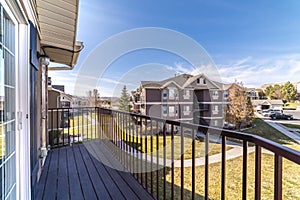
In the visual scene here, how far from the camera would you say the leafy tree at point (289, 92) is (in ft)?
72.4

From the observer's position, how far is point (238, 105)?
1933 cm

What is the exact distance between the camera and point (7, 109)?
144 cm

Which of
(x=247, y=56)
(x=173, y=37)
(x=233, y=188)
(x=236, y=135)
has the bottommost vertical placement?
(x=233, y=188)

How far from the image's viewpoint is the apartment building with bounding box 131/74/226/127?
42.8 feet

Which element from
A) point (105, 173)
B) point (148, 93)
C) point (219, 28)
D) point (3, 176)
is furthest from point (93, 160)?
point (219, 28)

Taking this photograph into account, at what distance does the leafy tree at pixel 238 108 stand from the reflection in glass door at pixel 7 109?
1973 centimetres

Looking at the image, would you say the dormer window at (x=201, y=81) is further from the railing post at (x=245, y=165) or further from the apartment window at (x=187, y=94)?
the railing post at (x=245, y=165)

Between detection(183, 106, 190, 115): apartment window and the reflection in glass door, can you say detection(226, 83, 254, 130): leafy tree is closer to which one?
detection(183, 106, 190, 115): apartment window

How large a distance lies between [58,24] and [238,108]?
19.5 meters

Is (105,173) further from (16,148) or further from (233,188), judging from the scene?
(233,188)

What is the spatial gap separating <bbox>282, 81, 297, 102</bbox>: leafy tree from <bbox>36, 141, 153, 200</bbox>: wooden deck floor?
79.8 ft

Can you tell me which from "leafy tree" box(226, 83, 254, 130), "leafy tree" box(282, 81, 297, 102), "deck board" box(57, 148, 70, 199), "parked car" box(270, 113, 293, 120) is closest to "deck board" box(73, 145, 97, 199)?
"deck board" box(57, 148, 70, 199)

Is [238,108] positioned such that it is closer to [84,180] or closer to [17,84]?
[84,180]

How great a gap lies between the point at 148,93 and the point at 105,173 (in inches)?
426
